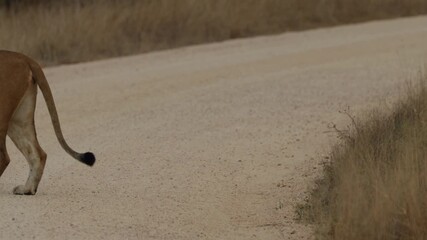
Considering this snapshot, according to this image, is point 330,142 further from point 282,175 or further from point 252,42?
point 252,42

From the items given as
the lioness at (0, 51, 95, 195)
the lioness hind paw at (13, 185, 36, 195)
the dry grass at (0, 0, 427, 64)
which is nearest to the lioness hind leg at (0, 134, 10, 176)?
the lioness at (0, 51, 95, 195)

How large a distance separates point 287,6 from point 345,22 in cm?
120

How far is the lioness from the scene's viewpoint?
364 inches

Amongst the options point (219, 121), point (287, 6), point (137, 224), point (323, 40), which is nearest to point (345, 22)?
point (287, 6)

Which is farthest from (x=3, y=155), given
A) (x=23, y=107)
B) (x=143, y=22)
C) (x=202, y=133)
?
(x=143, y=22)

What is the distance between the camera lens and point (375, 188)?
299 inches

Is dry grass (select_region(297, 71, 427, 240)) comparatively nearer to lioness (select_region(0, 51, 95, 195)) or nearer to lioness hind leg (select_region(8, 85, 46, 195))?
lioness (select_region(0, 51, 95, 195))

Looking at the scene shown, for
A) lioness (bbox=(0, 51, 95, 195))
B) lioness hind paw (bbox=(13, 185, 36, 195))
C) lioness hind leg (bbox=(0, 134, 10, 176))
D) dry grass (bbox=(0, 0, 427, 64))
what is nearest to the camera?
lioness hind leg (bbox=(0, 134, 10, 176))

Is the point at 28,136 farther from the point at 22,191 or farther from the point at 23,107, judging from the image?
the point at 22,191

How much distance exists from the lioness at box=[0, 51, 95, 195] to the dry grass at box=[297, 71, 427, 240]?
6.01 feet

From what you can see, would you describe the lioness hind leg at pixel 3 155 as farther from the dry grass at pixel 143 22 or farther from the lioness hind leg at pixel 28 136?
the dry grass at pixel 143 22

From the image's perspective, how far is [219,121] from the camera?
12961 mm

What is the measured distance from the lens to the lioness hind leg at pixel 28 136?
9.40 metres

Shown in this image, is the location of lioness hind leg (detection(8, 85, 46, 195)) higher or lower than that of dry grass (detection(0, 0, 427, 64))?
higher
